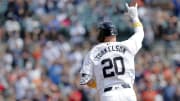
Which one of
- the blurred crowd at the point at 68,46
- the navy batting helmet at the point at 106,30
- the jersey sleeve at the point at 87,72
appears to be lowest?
the blurred crowd at the point at 68,46

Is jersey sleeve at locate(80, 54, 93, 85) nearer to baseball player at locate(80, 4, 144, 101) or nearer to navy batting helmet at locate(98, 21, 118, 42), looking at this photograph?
baseball player at locate(80, 4, 144, 101)

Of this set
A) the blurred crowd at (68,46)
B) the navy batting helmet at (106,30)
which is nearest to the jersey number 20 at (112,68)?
the navy batting helmet at (106,30)

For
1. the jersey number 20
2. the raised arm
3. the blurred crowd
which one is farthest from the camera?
the blurred crowd

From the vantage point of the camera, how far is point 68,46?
17281 millimetres

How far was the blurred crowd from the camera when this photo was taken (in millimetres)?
15852

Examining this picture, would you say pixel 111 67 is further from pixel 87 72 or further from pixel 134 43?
pixel 134 43

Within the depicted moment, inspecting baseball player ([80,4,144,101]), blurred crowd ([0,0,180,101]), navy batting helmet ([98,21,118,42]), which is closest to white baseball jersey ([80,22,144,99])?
baseball player ([80,4,144,101])

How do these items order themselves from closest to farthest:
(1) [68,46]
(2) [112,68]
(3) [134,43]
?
1. (2) [112,68]
2. (3) [134,43]
3. (1) [68,46]

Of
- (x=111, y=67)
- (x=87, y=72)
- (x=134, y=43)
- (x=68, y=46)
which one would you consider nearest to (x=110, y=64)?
(x=111, y=67)

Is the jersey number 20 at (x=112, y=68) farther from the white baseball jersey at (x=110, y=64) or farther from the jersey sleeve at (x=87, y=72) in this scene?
the jersey sleeve at (x=87, y=72)

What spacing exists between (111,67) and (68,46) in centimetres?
917

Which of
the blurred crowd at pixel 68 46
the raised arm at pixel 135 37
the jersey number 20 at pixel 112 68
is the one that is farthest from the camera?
the blurred crowd at pixel 68 46

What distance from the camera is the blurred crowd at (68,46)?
15852 mm

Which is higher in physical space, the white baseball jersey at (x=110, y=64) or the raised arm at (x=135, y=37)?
the raised arm at (x=135, y=37)
